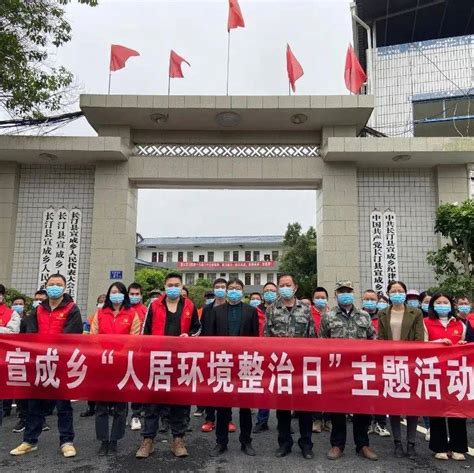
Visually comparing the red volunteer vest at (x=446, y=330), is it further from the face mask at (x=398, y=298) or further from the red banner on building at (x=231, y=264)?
the red banner on building at (x=231, y=264)

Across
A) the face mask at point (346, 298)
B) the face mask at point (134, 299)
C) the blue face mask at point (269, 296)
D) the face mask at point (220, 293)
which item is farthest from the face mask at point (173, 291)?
the blue face mask at point (269, 296)

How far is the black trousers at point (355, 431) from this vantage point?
4.07m

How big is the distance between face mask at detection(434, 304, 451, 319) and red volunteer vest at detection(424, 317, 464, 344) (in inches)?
3.2

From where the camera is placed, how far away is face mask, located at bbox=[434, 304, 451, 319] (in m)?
4.41

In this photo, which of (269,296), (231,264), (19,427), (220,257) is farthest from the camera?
(220,257)

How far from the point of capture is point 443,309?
14.5ft

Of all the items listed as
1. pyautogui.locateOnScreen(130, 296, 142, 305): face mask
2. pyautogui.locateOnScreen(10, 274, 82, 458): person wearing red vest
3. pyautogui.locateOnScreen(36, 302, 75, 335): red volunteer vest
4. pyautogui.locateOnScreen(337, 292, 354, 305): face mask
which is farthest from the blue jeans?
pyautogui.locateOnScreen(337, 292, 354, 305): face mask

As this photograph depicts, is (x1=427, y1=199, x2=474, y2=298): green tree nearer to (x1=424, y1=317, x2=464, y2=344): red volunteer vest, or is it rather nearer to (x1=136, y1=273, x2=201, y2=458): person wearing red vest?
(x1=424, y1=317, x2=464, y2=344): red volunteer vest

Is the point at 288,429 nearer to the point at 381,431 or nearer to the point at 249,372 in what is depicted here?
the point at 249,372

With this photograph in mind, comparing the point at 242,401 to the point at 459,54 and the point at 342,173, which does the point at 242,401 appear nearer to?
the point at 342,173

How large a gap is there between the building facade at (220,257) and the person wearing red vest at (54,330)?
3816 cm

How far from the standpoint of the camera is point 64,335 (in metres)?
4.28

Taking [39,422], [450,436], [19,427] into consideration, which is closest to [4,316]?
[19,427]

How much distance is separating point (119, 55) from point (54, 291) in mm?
7480
